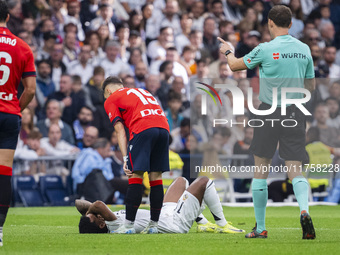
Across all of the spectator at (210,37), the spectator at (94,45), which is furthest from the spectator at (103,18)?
the spectator at (210,37)

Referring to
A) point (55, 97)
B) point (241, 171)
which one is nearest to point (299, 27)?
point (241, 171)

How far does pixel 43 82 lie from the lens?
58.8 ft

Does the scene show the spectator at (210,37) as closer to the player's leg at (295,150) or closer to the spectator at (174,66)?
the spectator at (174,66)

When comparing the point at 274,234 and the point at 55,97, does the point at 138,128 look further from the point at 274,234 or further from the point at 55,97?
the point at 55,97

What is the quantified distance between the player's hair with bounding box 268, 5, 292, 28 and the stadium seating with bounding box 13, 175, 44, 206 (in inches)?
372

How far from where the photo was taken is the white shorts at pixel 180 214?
891cm

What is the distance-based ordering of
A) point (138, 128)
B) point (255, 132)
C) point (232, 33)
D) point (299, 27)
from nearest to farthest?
point (255, 132) → point (138, 128) → point (232, 33) → point (299, 27)

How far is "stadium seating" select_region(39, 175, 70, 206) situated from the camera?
53.8 feet

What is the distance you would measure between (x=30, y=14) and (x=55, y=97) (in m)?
2.72

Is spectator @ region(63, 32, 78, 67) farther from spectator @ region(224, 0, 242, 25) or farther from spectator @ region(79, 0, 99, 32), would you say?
spectator @ region(224, 0, 242, 25)

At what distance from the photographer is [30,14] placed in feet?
62.4

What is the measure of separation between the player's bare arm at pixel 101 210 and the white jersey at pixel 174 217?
0.10 m

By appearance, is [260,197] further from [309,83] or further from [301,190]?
[309,83]

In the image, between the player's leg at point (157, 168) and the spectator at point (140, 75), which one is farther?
the spectator at point (140, 75)
